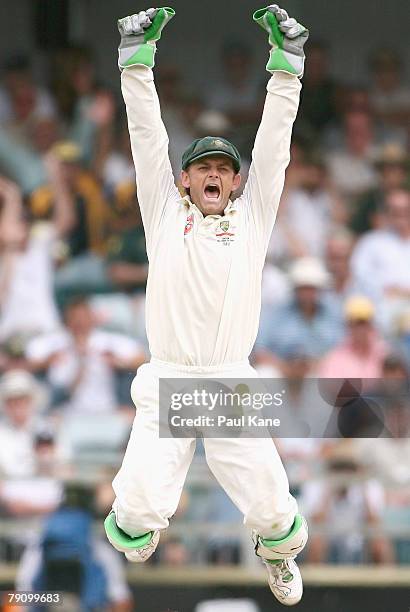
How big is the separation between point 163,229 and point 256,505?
1.07 meters

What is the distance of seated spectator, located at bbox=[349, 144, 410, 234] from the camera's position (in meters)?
9.73

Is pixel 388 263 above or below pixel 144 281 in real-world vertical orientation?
above

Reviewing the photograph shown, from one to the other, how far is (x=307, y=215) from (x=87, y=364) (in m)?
1.80

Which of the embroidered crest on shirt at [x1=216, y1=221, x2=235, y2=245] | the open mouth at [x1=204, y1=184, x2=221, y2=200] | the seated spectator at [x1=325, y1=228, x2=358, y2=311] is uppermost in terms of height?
the open mouth at [x1=204, y1=184, x2=221, y2=200]

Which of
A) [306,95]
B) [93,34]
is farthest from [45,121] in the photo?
[306,95]

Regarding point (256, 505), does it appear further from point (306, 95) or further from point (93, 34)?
point (93, 34)

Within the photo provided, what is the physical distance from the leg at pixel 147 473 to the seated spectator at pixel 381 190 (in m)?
4.42

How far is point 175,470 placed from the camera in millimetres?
5461

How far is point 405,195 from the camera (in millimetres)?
9789

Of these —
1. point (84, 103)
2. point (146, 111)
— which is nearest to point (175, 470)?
point (146, 111)

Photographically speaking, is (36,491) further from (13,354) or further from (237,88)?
(237,88)

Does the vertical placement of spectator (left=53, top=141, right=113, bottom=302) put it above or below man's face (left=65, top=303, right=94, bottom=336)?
above

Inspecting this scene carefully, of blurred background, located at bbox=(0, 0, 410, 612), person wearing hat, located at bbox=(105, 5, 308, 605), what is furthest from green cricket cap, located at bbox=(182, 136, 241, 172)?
blurred background, located at bbox=(0, 0, 410, 612)

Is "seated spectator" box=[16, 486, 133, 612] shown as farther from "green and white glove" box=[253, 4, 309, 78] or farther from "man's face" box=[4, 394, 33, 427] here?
"green and white glove" box=[253, 4, 309, 78]
